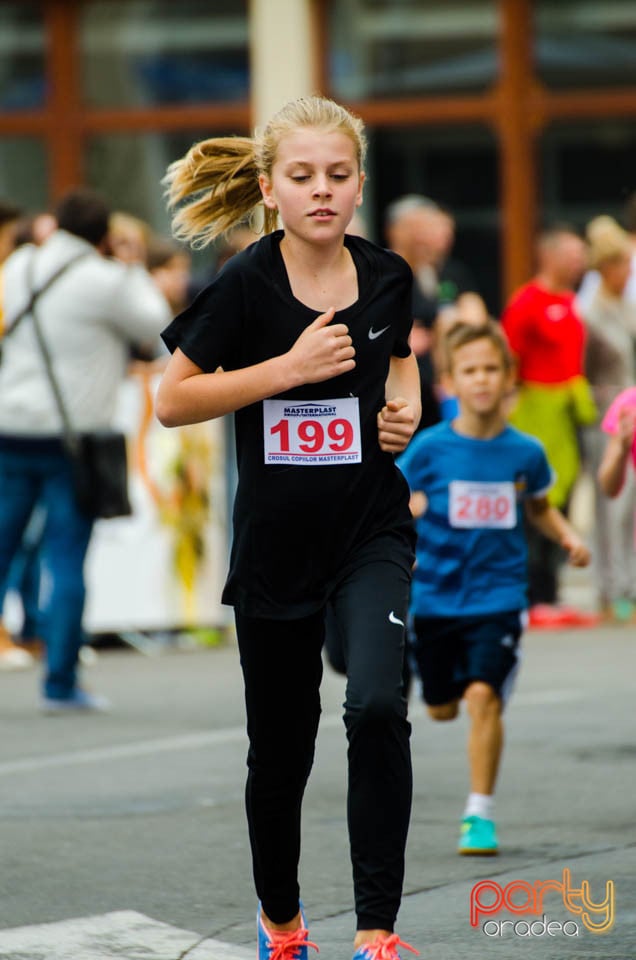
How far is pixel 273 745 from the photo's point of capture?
15.3 feet

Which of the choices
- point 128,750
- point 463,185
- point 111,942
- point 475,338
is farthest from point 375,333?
point 463,185

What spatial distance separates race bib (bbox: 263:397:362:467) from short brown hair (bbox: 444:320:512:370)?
7.34 feet

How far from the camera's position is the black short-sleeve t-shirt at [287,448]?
461cm

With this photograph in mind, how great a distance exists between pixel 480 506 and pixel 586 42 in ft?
33.1

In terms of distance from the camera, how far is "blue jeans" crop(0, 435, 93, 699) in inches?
375

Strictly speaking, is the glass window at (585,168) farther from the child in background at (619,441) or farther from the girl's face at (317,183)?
the girl's face at (317,183)

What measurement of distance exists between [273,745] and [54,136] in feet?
44.0

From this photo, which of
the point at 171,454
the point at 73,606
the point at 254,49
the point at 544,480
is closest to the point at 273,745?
the point at 544,480

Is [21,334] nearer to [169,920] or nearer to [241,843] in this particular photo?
[241,843]

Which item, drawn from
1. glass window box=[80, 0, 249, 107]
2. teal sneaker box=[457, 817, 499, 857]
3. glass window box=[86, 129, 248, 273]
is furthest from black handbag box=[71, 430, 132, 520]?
glass window box=[80, 0, 249, 107]

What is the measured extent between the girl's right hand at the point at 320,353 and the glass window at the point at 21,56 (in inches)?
527

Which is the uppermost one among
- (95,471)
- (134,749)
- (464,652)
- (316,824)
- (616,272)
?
(616,272)

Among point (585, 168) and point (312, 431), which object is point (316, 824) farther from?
point (585, 168)

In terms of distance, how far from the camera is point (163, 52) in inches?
677
